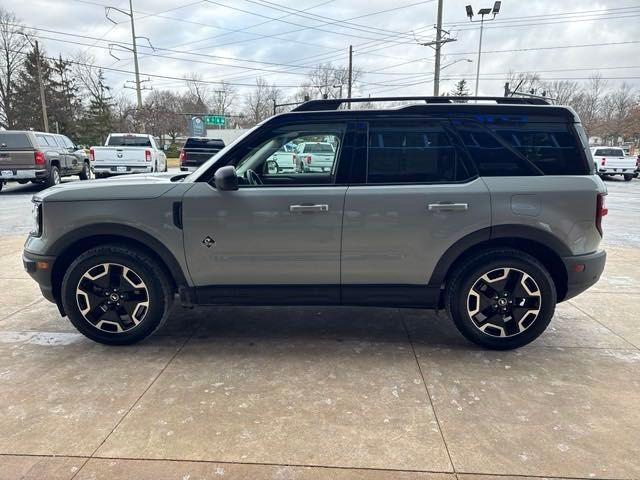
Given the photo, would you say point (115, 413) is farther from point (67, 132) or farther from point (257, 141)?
point (67, 132)

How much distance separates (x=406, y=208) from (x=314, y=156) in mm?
877

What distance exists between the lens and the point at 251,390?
291cm

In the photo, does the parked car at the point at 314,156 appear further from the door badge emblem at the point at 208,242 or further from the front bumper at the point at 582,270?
the front bumper at the point at 582,270

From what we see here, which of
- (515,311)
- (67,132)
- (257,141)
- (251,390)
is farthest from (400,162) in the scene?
(67,132)

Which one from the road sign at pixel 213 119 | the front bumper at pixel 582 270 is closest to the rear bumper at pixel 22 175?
the front bumper at pixel 582 270

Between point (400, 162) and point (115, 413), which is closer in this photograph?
point (115, 413)

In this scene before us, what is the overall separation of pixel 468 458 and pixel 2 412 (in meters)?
2.77

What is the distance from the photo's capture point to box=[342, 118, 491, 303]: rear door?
3.27 metres

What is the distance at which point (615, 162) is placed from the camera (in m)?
23.2

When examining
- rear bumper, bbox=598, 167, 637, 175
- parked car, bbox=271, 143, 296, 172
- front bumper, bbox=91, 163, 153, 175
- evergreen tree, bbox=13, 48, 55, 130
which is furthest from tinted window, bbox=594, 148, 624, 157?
evergreen tree, bbox=13, 48, 55, 130

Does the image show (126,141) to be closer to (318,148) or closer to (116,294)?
(116,294)

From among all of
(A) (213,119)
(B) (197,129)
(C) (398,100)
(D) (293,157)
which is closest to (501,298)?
(C) (398,100)

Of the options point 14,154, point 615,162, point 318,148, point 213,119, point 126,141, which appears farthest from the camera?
point 213,119

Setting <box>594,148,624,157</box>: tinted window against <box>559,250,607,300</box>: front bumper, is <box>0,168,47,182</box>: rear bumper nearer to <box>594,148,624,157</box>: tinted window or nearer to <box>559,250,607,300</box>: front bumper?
<box>559,250,607,300</box>: front bumper
